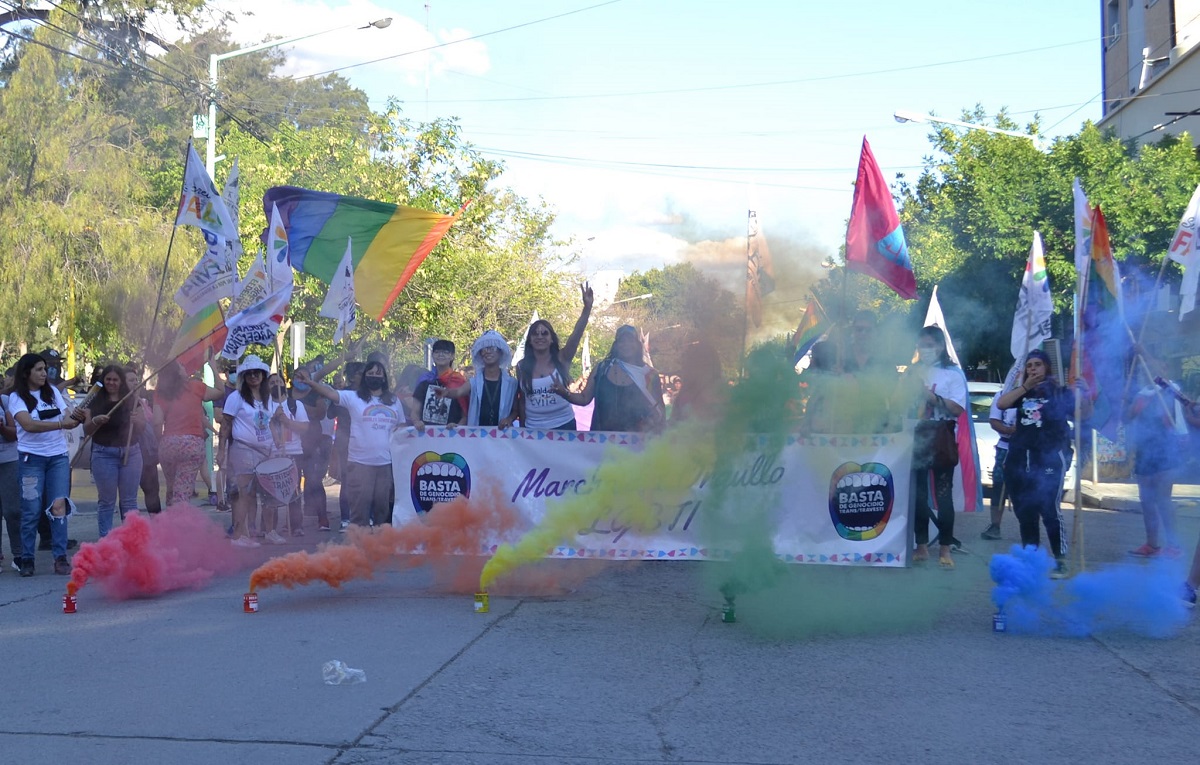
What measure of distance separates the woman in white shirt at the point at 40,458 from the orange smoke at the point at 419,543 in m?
2.51

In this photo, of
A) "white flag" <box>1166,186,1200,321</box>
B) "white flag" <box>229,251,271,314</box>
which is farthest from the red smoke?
"white flag" <box>1166,186,1200,321</box>

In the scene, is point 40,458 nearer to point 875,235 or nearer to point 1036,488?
point 875,235

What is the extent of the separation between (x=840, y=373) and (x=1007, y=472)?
5.30 feet

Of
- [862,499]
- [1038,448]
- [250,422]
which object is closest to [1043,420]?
[1038,448]

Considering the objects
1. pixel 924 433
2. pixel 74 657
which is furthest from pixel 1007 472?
pixel 74 657

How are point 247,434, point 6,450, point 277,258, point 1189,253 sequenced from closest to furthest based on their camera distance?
point 1189,253 < point 6,450 < point 247,434 < point 277,258

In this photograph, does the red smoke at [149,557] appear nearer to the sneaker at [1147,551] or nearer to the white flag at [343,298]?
the white flag at [343,298]

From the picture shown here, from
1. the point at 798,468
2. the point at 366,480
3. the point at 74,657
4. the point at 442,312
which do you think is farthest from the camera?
the point at 442,312

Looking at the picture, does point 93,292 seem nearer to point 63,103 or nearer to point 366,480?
point 63,103

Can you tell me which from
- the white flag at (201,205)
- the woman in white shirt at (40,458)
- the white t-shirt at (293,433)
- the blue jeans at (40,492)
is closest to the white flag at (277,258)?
the white flag at (201,205)

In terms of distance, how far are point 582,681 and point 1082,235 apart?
4.89 m

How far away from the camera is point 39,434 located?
9000mm

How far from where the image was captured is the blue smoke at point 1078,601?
6512mm

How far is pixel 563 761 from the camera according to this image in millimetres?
4469
